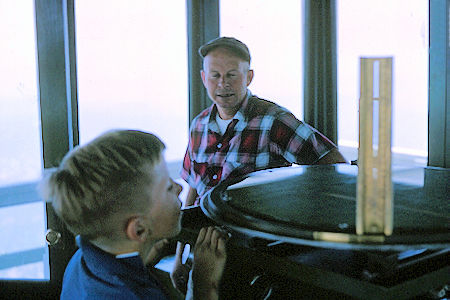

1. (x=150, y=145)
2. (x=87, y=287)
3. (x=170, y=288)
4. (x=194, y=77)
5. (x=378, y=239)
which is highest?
(x=194, y=77)

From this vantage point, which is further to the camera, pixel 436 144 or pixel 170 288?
pixel 436 144

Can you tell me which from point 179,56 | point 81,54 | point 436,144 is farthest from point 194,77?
point 436,144

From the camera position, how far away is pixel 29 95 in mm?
2732

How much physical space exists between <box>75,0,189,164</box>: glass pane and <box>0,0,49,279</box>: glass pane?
0.27 metres

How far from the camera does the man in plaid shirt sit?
236cm

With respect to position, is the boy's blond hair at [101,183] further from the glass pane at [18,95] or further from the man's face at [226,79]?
the glass pane at [18,95]

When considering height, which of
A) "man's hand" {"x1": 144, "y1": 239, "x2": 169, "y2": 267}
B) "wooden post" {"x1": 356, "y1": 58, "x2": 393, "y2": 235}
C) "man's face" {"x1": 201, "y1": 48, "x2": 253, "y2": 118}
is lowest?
"man's hand" {"x1": 144, "y1": 239, "x2": 169, "y2": 267}

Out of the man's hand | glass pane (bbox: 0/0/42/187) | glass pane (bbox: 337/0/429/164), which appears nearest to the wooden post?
the man's hand

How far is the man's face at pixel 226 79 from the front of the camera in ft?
8.26

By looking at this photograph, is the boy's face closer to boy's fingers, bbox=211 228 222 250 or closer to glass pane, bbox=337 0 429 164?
boy's fingers, bbox=211 228 222 250

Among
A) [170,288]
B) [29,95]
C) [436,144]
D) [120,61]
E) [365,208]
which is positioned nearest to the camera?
[365,208]

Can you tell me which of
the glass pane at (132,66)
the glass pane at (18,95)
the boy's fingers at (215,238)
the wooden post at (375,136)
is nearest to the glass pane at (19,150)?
the glass pane at (18,95)

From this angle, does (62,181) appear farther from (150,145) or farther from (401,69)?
(401,69)

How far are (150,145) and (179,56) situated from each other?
1.95m
